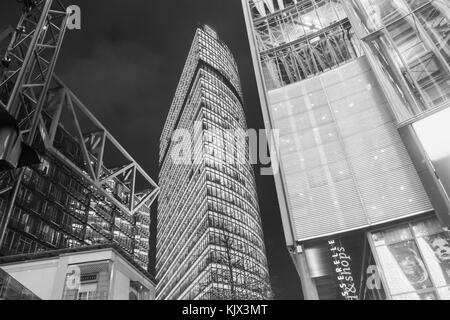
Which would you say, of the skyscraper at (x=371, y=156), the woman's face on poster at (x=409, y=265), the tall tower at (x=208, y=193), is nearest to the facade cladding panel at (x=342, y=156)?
the skyscraper at (x=371, y=156)

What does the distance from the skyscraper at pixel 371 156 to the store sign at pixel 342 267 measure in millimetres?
59

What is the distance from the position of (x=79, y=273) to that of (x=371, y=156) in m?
18.7

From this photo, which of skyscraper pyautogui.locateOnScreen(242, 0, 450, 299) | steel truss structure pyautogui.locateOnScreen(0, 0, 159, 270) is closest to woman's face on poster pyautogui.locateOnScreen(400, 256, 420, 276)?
skyscraper pyautogui.locateOnScreen(242, 0, 450, 299)

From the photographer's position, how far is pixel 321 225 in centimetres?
2214

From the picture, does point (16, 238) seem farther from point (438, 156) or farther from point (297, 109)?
point (438, 156)

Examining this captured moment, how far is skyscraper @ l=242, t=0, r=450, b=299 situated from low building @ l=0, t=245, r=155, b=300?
558 inches

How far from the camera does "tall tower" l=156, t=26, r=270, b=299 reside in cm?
8856

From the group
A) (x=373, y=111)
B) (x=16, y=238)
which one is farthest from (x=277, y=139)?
(x=16, y=238)

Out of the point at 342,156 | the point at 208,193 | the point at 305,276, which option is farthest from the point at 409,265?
the point at 208,193

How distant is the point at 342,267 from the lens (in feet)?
70.5

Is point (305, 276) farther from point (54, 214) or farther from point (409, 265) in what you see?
point (54, 214)
